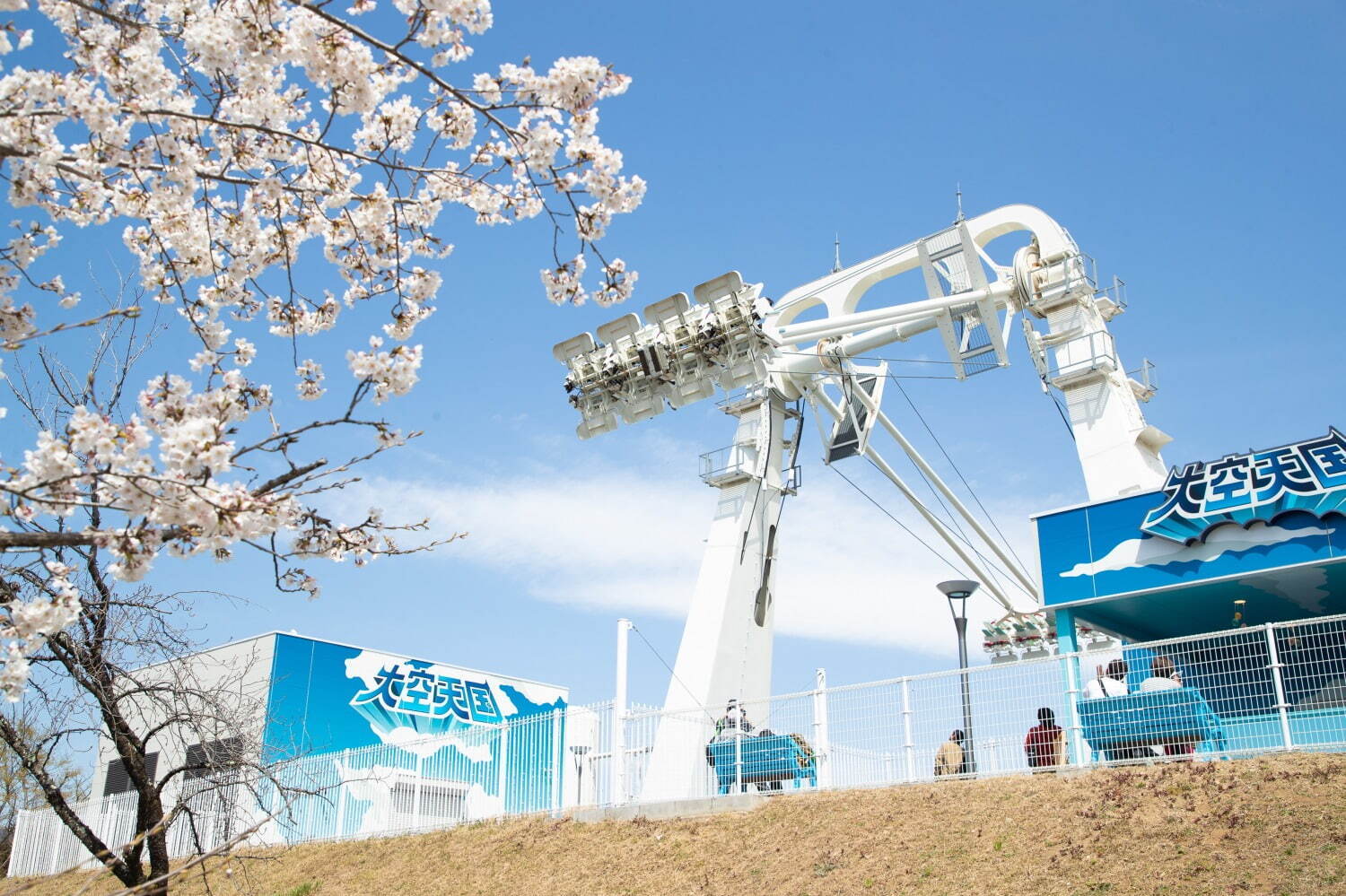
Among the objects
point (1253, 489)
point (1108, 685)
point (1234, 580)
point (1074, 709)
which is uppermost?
point (1253, 489)

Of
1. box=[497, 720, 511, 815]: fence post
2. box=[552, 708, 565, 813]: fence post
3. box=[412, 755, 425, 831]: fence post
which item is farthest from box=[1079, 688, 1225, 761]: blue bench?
box=[412, 755, 425, 831]: fence post

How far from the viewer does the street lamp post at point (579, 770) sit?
14.9 m

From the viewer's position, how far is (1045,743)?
11523 millimetres

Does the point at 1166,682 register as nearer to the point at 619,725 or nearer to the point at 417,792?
the point at 619,725

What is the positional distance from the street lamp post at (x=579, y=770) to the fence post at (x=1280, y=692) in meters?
8.53

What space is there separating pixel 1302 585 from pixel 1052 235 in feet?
22.4

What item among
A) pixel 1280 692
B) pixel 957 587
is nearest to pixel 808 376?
pixel 957 587

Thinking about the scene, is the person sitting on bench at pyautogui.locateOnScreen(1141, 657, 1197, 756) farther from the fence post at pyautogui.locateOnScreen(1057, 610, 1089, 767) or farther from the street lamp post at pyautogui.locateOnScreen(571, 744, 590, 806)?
the street lamp post at pyautogui.locateOnScreen(571, 744, 590, 806)

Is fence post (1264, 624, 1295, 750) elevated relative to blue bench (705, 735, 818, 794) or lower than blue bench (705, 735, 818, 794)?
elevated

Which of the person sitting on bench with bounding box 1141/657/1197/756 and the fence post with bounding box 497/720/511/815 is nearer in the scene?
the person sitting on bench with bounding box 1141/657/1197/756

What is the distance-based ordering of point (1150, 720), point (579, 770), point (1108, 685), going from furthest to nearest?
1. point (579, 770)
2. point (1108, 685)
3. point (1150, 720)

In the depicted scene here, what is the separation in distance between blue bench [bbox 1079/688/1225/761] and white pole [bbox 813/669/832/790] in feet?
9.41

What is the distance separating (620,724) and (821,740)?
9.84 ft

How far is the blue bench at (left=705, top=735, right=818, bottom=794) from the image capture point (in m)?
13.2
